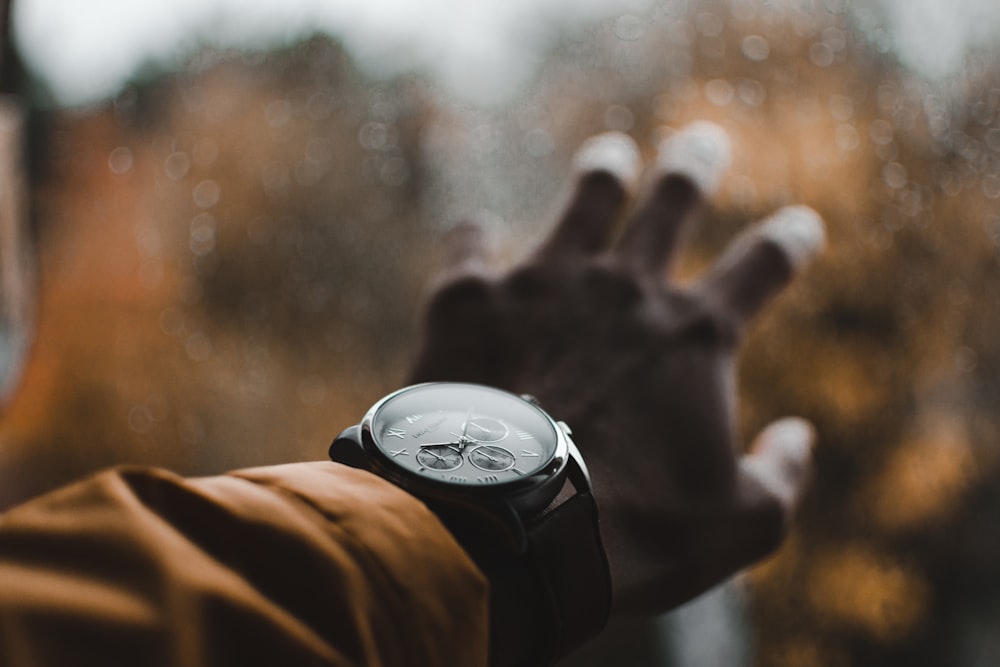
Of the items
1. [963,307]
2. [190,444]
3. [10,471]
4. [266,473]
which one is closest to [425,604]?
[266,473]

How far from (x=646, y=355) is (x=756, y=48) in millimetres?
551

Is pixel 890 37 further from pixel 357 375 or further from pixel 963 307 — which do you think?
pixel 357 375

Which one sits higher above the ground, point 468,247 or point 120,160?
point 120,160

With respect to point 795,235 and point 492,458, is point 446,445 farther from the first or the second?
point 795,235

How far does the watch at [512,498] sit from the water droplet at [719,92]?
636 millimetres

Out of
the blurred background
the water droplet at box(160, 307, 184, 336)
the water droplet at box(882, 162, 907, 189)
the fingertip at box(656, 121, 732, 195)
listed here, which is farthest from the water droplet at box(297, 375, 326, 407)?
the water droplet at box(882, 162, 907, 189)

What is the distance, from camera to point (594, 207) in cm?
58

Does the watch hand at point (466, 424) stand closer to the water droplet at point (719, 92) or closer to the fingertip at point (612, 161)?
the fingertip at point (612, 161)

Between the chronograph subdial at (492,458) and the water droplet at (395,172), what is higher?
the water droplet at (395,172)

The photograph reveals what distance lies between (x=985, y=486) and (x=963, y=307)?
0.62 ft

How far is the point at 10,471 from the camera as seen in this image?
1129mm

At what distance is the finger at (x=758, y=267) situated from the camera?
0.56m

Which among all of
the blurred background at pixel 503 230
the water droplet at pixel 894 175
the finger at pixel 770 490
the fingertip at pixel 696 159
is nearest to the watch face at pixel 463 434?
the finger at pixel 770 490

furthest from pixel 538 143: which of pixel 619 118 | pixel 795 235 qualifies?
pixel 795 235
